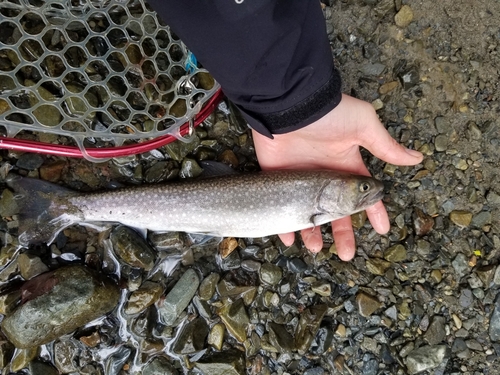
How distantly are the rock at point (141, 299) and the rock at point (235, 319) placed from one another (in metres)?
0.49

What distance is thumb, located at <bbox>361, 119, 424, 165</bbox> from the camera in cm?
287

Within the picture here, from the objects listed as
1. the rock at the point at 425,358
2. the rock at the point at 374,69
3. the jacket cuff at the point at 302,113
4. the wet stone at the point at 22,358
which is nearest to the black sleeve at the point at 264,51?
the jacket cuff at the point at 302,113

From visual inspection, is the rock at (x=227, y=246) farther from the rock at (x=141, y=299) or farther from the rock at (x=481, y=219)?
the rock at (x=481, y=219)

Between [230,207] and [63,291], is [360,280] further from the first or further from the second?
[63,291]

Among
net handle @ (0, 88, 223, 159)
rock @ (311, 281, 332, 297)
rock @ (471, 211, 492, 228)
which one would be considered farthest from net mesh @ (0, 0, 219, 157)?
rock @ (471, 211, 492, 228)

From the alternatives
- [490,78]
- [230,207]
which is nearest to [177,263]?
[230,207]

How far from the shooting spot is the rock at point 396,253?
3.18 metres

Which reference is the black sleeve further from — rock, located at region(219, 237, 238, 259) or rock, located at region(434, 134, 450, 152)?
rock, located at region(434, 134, 450, 152)

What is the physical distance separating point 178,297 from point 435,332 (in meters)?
1.90

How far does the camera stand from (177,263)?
10.5ft

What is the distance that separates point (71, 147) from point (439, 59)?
9.37ft

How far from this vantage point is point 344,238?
3.10m

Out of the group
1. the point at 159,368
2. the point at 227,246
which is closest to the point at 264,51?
the point at 227,246

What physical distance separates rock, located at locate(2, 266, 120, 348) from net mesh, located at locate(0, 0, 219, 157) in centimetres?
94
